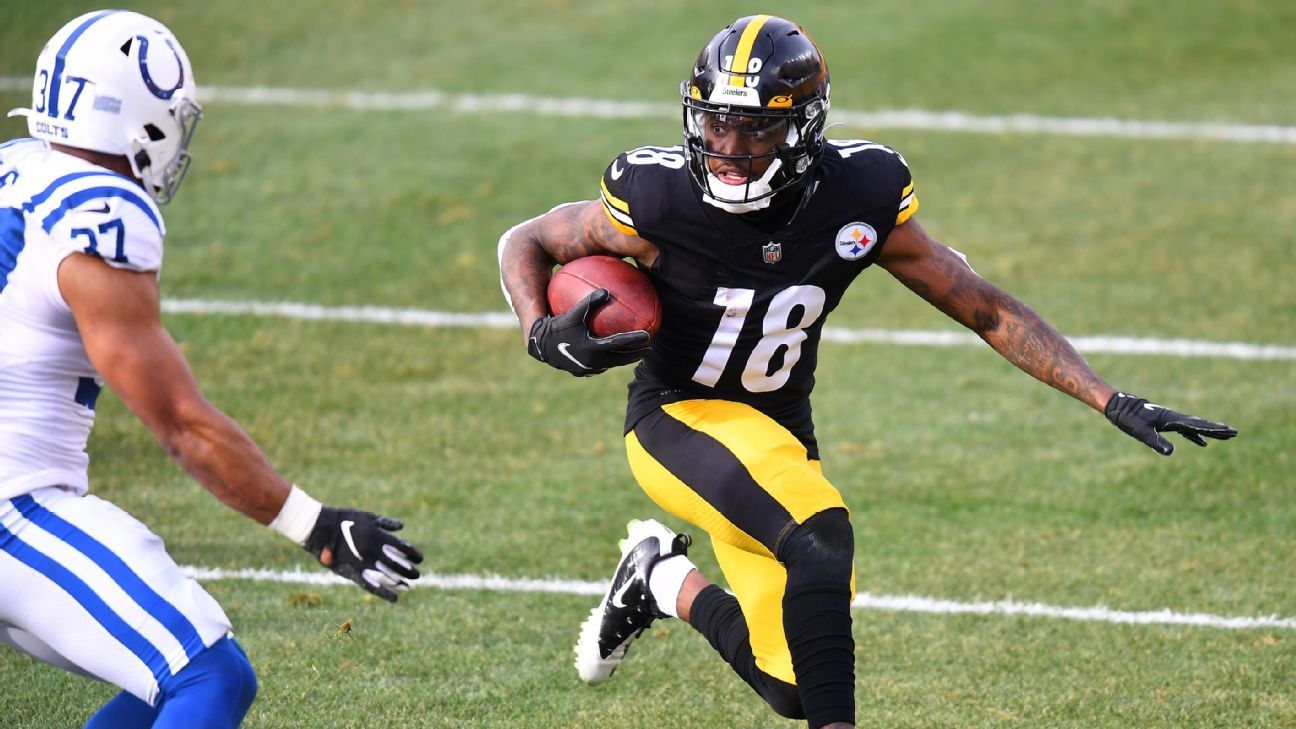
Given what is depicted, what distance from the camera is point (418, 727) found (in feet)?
14.3

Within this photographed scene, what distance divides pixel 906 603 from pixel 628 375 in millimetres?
2520

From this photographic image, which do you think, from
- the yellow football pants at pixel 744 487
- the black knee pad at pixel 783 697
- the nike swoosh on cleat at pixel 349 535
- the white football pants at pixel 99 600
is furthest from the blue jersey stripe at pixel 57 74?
the black knee pad at pixel 783 697

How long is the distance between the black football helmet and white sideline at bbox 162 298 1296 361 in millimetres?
3831

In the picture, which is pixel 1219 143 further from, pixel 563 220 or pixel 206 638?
pixel 206 638

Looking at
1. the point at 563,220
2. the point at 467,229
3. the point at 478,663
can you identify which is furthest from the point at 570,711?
the point at 467,229

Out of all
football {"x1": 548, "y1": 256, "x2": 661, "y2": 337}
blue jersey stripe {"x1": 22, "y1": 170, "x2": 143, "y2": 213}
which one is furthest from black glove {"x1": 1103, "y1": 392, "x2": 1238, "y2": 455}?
blue jersey stripe {"x1": 22, "y1": 170, "x2": 143, "y2": 213}

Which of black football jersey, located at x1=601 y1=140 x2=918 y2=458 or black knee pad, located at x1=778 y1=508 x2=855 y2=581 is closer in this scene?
black knee pad, located at x1=778 y1=508 x2=855 y2=581

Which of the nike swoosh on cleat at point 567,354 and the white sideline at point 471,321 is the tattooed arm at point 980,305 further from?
the white sideline at point 471,321

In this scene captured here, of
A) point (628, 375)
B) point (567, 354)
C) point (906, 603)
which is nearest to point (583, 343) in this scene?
point (567, 354)

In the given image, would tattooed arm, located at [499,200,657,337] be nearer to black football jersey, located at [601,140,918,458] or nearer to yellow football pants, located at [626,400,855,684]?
black football jersey, located at [601,140,918,458]

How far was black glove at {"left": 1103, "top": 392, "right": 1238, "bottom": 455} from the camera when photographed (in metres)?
3.91

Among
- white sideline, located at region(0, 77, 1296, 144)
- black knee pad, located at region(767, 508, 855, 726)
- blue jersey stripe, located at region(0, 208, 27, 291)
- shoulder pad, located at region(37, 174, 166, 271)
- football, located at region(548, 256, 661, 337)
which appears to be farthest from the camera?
white sideline, located at region(0, 77, 1296, 144)

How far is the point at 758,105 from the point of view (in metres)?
4.03

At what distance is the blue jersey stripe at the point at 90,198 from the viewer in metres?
3.21
